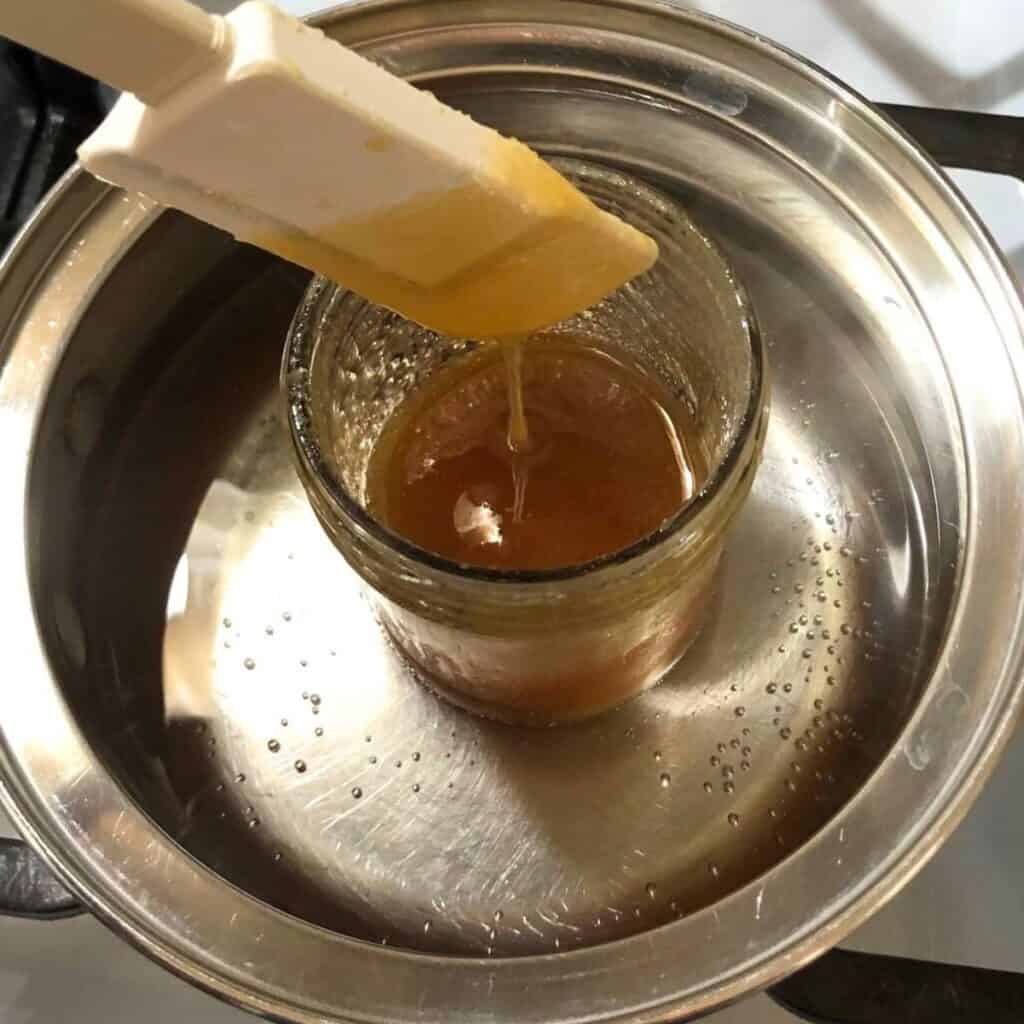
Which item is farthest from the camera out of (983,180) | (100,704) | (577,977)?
(983,180)

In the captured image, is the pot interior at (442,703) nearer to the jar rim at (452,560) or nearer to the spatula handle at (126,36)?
the jar rim at (452,560)

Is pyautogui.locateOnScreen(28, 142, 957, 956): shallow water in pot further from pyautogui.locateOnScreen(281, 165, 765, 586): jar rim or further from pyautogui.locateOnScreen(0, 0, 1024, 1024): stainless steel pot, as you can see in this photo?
pyautogui.locateOnScreen(281, 165, 765, 586): jar rim

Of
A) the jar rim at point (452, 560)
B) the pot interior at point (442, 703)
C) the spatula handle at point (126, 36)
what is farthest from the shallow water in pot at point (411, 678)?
the spatula handle at point (126, 36)

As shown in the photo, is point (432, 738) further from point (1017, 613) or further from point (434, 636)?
point (1017, 613)

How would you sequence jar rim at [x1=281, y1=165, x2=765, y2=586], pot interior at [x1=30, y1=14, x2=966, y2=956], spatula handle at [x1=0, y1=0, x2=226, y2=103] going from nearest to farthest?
spatula handle at [x1=0, y1=0, x2=226, y2=103] < jar rim at [x1=281, y1=165, x2=765, y2=586] < pot interior at [x1=30, y1=14, x2=966, y2=956]


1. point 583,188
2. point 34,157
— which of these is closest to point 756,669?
point 583,188

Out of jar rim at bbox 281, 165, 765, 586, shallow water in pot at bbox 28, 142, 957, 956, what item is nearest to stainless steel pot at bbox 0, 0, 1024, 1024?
shallow water in pot at bbox 28, 142, 957, 956

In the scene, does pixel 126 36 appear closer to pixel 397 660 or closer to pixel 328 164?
pixel 328 164
